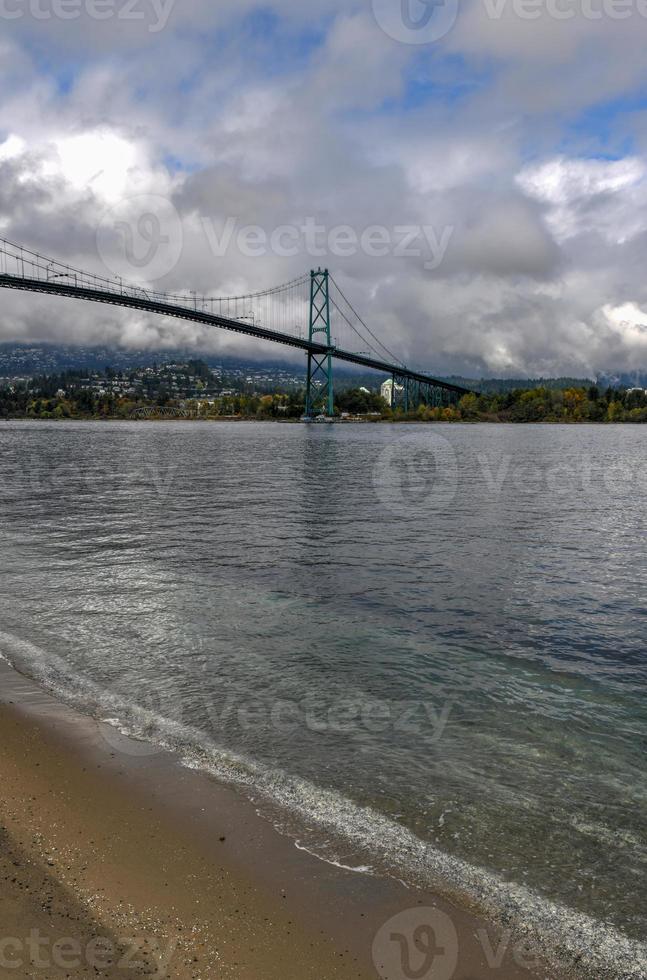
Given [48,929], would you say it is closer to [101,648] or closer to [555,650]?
[101,648]

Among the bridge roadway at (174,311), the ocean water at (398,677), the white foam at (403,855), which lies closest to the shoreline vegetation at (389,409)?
the bridge roadway at (174,311)

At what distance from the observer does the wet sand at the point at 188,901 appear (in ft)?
7.78

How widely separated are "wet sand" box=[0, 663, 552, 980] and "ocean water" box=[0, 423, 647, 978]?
0.73 feet

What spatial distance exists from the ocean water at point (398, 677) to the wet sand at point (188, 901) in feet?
0.73

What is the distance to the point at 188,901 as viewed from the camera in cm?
269

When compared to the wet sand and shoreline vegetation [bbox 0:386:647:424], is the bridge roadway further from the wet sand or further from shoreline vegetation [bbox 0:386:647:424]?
the wet sand

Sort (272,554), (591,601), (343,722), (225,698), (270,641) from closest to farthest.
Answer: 1. (343,722)
2. (225,698)
3. (270,641)
4. (591,601)
5. (272,554)

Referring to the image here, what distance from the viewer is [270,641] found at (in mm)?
6465

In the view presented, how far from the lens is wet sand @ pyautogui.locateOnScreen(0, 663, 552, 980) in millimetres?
2371

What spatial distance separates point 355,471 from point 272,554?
55.1 ft

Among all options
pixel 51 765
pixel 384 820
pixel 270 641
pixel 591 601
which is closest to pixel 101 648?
pixel 270 641

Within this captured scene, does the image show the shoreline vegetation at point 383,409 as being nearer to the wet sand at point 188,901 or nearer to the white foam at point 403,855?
the white foam at point 403,855

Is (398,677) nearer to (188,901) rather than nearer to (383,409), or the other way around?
(188,901)

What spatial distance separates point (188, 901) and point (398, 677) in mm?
3103
